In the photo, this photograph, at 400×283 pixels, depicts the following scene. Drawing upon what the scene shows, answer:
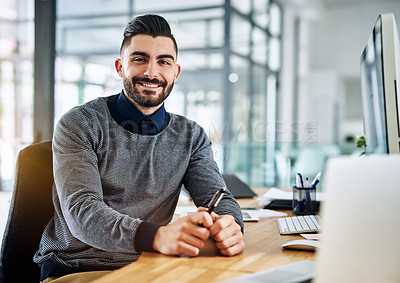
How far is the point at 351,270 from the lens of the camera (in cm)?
68

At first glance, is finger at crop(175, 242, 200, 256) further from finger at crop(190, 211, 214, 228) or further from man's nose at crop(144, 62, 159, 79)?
man's nose at crop(144, 62, 159, 79)

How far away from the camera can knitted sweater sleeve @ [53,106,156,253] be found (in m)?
1.09

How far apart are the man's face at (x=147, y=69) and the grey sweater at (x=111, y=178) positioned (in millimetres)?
116

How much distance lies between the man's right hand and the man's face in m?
0.59

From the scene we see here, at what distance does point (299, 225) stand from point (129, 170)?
0.58 meters

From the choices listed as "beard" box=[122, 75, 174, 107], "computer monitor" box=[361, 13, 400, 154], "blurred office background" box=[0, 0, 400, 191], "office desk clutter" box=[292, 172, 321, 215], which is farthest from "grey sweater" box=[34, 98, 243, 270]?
"blurred office background" box=[0, 0, 400, 191]

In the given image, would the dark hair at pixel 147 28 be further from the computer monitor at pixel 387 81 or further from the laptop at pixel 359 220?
the laptop at pixel 359 220

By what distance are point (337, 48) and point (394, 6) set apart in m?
1.51

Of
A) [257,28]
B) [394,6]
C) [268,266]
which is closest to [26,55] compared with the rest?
[268,266]

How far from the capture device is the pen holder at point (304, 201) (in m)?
1.68

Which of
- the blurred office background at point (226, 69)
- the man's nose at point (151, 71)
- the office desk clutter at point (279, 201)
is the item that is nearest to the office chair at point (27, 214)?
the man's nose at point (151, 71)

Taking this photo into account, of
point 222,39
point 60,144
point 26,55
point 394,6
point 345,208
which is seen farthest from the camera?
point 394,6

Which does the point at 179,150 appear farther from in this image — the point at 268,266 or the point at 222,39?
the point at 222,39

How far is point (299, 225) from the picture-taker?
1.40 meters
